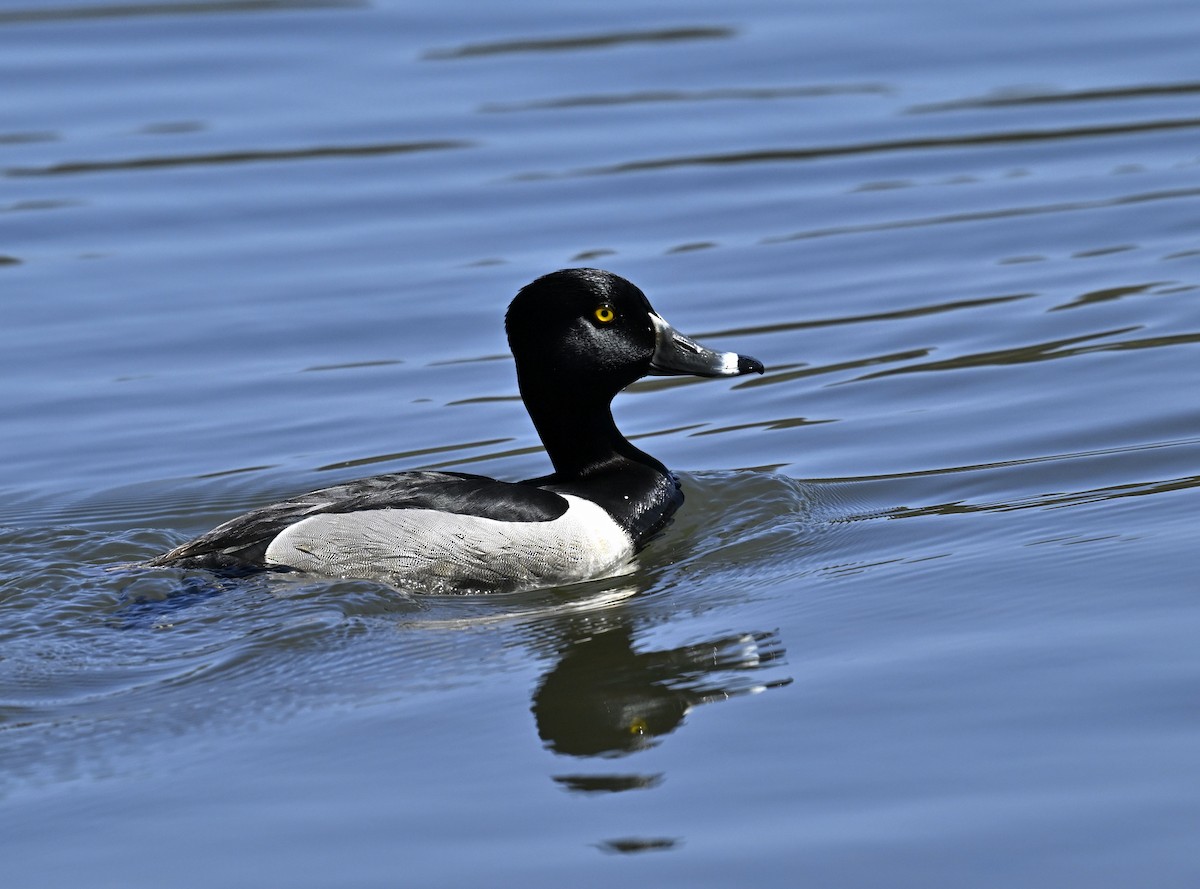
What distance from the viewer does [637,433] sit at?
959 cm

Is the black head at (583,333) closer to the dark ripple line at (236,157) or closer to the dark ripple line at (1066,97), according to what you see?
the dark ripple line at (236,157)

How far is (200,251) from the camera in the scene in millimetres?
13000

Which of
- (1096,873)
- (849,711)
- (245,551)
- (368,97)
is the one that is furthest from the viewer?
(368,97)

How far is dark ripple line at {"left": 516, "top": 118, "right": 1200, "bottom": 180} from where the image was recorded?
1471cm

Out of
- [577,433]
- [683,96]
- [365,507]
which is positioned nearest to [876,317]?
[577,433]

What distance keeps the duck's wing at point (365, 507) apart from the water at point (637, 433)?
17 centimetres

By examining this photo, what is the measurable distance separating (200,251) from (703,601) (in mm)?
7252

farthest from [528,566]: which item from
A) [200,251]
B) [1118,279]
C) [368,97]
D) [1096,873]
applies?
[368,97]

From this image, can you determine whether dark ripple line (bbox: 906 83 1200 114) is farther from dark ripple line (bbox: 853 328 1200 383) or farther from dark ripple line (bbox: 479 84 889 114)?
dark ripple line (bbox: 853 328 1200 383)

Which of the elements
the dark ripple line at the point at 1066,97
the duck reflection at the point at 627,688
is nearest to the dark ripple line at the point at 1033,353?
the duck reflection at the point at 627,688

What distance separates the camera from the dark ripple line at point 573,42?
18547mm

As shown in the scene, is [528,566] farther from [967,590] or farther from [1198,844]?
[1198,844]

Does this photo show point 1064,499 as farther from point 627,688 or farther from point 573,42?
point 573,42

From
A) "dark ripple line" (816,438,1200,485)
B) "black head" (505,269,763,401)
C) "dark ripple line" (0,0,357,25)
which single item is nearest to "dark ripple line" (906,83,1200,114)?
"dark ripple line" (0,0,357,25)
